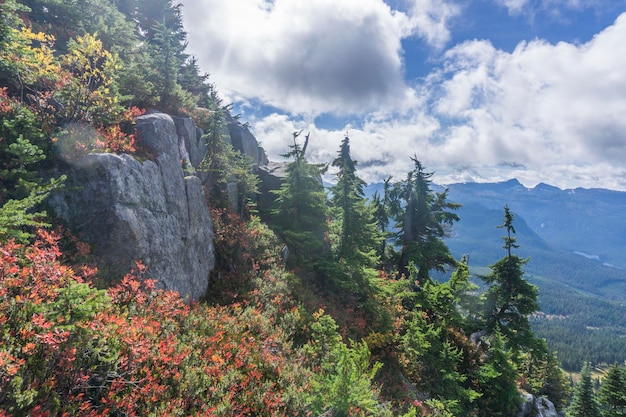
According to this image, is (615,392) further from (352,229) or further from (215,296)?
(215,296)

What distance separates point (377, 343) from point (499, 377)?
9.50m

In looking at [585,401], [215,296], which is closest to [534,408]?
[585,401]

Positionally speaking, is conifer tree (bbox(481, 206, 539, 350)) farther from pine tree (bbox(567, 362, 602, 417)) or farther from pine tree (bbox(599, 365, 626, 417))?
pine tree (bbox(567, 362, 602, 417))

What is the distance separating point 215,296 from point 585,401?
43.2m

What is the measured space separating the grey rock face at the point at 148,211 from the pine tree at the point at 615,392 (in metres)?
39.9

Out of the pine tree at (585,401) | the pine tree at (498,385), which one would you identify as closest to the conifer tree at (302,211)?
the pine tree at (498,385)

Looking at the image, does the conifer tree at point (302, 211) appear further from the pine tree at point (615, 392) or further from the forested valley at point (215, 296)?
the pine tree at point (615, 392)

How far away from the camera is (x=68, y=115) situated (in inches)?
438

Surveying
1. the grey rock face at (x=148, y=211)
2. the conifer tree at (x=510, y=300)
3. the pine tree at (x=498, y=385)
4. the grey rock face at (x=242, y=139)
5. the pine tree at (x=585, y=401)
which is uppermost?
the grey rock face at (x=242, y=139)

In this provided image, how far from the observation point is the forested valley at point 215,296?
5.33m

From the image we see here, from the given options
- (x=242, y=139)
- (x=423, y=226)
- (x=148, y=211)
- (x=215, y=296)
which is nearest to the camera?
(x=148, y=211)

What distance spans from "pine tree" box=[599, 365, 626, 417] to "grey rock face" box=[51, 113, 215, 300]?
39871 mm

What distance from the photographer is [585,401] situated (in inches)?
1256

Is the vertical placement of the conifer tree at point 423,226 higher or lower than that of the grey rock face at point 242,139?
lower
